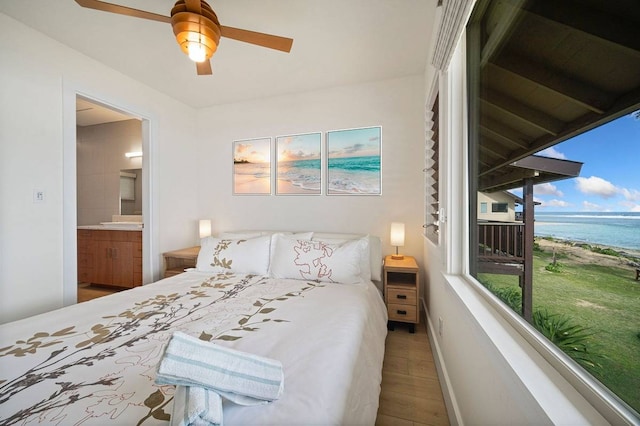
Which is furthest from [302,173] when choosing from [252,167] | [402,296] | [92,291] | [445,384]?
[92,291]

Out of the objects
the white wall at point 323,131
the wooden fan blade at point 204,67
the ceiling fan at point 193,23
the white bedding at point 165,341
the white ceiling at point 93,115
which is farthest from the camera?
the white ceiling at point 93,115

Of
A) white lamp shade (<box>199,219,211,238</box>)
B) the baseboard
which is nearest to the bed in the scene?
the baseboard

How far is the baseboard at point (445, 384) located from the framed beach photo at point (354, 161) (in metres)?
1.45

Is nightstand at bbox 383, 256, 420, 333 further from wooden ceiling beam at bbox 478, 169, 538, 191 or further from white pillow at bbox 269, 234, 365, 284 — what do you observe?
wooden ceiling beam at bbox 478, 169, 538, 191

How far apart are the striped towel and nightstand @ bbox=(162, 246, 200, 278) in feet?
7.28

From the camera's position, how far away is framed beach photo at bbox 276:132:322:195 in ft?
9.01

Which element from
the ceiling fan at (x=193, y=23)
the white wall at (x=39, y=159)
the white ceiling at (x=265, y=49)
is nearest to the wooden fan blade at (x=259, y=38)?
the ceiling fan at (x=193, y=23)

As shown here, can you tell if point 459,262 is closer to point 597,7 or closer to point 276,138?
point 597,7

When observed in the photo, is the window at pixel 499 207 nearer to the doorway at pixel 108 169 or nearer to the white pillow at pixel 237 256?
the white pillow at pixel 237 256

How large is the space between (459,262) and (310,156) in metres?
1.94

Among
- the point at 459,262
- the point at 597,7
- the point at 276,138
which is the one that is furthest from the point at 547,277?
the point at 276,138

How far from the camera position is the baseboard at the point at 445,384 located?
3.78 ft

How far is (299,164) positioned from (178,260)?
1936 mm

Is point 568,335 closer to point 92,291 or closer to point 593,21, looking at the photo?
point 593,21
